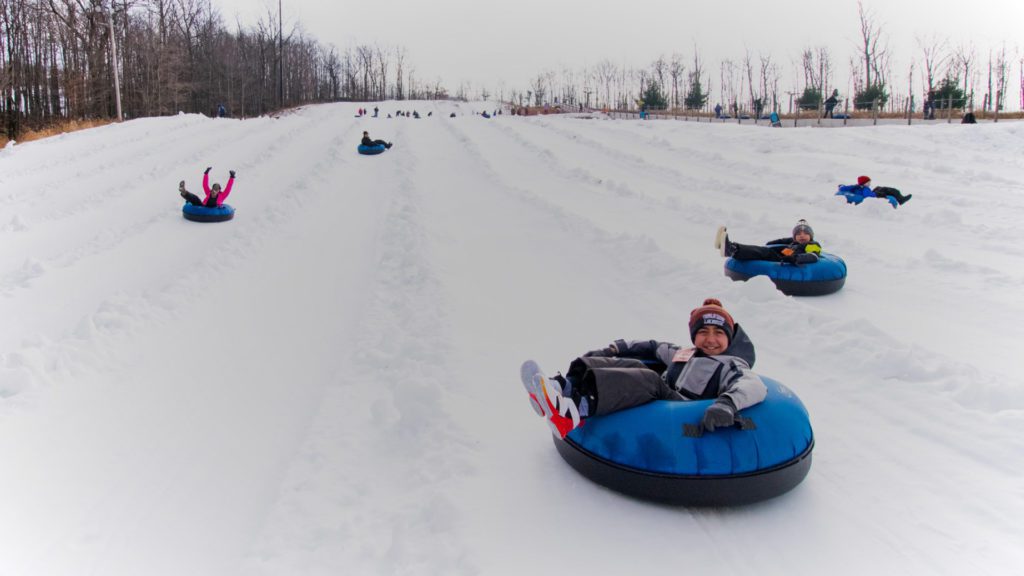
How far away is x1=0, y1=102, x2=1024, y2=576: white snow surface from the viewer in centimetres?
292

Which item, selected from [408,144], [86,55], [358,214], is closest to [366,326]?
[358,214]

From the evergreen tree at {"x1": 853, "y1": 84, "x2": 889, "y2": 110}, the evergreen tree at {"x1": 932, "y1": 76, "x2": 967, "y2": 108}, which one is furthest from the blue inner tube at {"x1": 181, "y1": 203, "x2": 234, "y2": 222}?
the evergreen tree at {"x1": 853, "y1": 84, "x2": 889, "y2": 110}

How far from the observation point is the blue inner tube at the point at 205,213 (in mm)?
10430

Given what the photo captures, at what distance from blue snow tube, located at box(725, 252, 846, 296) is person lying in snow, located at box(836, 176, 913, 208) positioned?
4696 millimetres

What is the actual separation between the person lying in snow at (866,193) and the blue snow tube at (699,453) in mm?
8783

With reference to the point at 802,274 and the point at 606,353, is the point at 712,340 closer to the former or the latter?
the point at 606,353

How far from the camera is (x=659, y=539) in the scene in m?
2.90

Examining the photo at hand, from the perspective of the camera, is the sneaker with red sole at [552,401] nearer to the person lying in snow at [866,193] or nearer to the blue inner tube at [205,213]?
the blue inner tube at [205,213]

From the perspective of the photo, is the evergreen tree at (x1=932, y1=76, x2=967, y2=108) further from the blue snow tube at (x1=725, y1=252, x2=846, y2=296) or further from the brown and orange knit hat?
the brown and orange knit hat

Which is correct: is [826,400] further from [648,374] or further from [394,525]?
[394,525]

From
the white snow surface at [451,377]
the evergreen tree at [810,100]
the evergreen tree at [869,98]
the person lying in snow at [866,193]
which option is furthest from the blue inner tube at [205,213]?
the evergreen tree at [810,100]

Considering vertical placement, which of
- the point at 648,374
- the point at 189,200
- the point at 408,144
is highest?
the point at 408,144

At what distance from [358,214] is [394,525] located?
347 inches

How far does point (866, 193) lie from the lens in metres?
10.8
